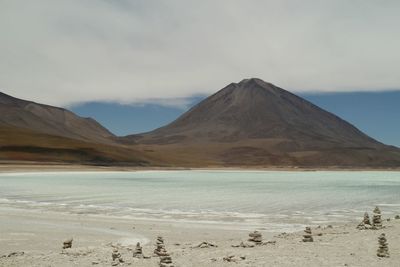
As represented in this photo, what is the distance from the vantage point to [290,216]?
24828 millimetres

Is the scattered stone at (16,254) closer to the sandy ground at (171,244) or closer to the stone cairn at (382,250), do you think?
the sandy ground at (171,244)

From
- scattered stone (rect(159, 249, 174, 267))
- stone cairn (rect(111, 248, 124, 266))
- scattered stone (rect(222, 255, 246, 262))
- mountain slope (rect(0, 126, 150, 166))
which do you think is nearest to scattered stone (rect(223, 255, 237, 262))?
scattered stone (rect(222, 255, 246, 262))

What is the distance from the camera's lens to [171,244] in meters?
16.0

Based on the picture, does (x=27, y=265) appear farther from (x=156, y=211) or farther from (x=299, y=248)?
(x=156, y=211)

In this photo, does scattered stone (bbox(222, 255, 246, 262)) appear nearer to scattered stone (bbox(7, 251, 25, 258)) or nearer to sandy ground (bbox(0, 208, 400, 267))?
sandy ground (bbox(0, 208, 400, 267))

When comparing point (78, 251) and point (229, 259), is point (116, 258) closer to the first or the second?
point (78, 251)

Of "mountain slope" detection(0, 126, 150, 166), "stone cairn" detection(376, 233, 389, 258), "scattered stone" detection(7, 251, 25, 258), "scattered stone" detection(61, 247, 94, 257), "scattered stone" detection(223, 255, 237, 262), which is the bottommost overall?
"scattered stone" detection(7, 251, 25, 258)

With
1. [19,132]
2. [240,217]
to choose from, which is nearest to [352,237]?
[240,217]

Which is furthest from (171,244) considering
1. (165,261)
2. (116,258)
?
(165,261)

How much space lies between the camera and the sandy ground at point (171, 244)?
12562mm

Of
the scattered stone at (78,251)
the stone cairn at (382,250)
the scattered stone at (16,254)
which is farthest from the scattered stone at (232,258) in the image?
the scattered stone at (16,254)

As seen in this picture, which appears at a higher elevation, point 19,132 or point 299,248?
point 19,132

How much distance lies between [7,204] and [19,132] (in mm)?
172425

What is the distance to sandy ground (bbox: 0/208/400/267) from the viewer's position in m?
12.6
